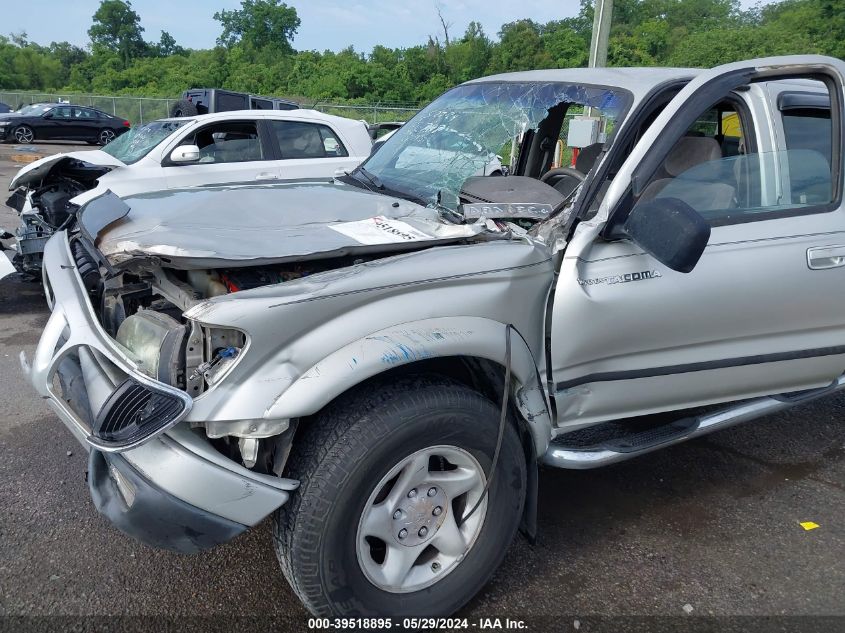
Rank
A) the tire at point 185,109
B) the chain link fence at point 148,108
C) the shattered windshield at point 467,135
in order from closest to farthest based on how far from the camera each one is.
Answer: the shattered windshield at point 467,135 → the tire at point 185,109 → the chain link fence at point 148,108

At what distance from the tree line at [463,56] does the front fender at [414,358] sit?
33603 millimetres

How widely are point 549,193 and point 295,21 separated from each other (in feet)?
230

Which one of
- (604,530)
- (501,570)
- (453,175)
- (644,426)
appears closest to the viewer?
(501,570)

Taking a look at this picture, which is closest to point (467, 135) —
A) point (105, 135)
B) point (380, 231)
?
point (380, 231)

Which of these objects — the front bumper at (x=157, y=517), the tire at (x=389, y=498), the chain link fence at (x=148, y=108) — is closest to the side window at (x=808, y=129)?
the tire at (x=389, y=498)

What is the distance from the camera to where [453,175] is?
134 inches

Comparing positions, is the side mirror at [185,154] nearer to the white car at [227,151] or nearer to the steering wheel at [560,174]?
the white car at [227,151]

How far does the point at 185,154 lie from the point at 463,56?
43.6 m

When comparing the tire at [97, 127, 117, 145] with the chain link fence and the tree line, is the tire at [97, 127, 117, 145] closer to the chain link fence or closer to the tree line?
the chain link fence

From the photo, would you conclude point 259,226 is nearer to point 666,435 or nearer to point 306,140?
point 666,435

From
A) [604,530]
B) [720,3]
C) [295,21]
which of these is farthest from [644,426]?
[295,21]

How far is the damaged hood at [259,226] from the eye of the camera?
2271 mm

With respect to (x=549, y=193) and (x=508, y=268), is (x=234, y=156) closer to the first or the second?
(x=549, y=193)

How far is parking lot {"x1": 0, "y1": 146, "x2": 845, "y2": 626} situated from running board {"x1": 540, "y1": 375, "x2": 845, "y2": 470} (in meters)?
0.45
